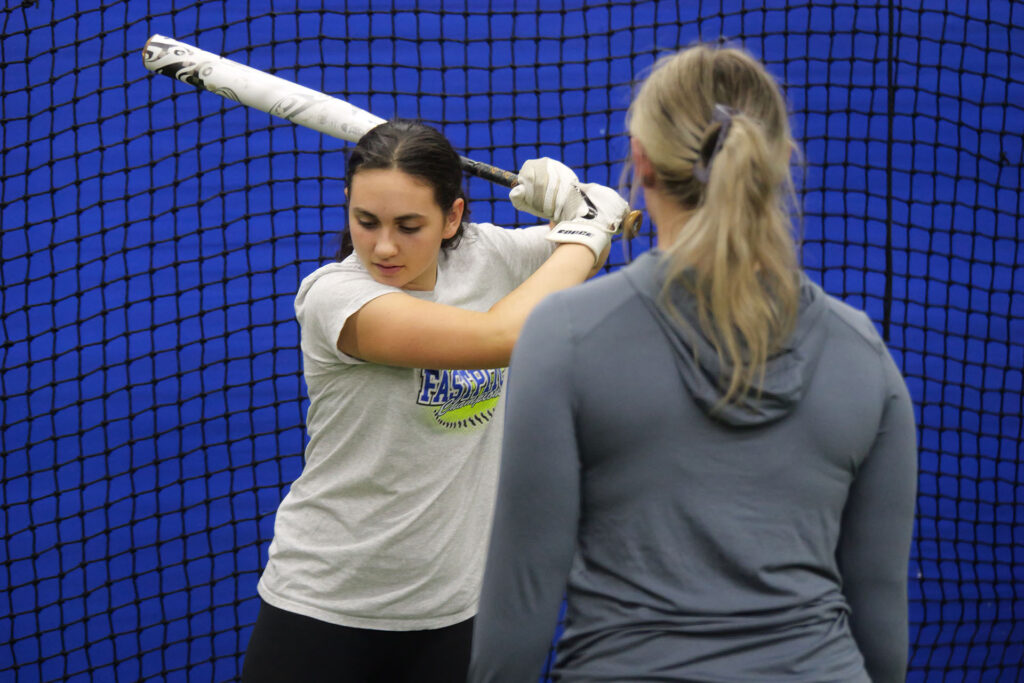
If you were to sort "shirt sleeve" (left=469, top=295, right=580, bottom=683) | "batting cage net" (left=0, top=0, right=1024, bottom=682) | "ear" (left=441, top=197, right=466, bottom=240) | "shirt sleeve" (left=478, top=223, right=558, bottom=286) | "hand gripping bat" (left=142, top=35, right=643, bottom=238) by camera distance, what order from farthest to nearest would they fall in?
"batting cage net" (left=0, top=0, right=1024, bottom=682) → "hand gripping bat" (left=142, top=35, right=643, bottom=238) → "shirt sleeve" (left=478, top=223, right=558, bottom=286) → "ear" (left=441, top=197, right=466, bottom=240) → "shirt sleeve" (left=469, top=295, right=580, bottom=683)

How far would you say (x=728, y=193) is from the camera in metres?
0.87

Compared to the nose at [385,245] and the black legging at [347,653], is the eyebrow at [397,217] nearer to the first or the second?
the nose at [385,245]

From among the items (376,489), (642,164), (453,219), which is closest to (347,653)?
(376,489)

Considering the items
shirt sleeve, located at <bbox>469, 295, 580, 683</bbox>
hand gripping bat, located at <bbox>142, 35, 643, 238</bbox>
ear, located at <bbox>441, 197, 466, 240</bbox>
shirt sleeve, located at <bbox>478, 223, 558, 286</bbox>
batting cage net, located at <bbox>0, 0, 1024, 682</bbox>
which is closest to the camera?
shirt sleeve, located at <bbox>469, 295, 580, 683</bbox>

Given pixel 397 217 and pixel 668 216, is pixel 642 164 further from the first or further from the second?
pixel 397 217

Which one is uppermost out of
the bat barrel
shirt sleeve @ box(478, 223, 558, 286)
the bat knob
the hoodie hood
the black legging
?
the bat barrel

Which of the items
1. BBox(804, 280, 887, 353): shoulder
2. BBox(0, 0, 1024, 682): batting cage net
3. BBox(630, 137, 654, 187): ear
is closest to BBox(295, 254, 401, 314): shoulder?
BBox(630, 137, 654, 187): ear

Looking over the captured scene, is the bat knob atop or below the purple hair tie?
below

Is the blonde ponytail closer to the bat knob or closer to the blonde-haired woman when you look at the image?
the blonde-haired woman

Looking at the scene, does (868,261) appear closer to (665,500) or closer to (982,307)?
(982,307)

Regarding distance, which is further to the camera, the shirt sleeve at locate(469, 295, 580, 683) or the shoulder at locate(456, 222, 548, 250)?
the shoulder at locate(456, 222, 548, 250)

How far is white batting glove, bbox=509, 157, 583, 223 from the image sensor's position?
67.6 inches

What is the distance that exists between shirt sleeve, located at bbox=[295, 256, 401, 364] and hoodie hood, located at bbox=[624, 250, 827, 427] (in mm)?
578

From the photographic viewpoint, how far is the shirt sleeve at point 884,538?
0.93 meters
